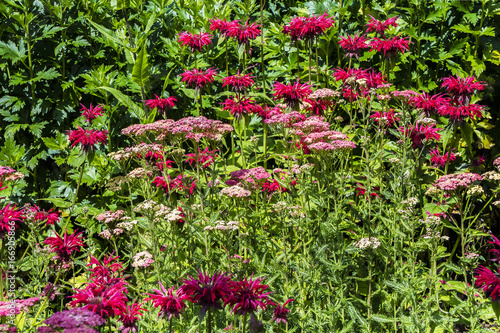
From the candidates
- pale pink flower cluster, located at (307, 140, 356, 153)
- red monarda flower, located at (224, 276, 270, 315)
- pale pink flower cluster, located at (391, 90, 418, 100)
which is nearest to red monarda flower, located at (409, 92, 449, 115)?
pale pink flower cluster, located at (391, 90, 418, 100)

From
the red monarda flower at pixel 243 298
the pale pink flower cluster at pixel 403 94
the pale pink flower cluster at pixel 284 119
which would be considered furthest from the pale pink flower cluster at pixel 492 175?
the red monarda flower at pixel 243 298

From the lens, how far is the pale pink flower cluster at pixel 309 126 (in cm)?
290

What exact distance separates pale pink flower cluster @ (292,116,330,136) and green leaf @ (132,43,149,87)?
1.46 m

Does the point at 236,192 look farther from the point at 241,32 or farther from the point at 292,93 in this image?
the point at 241,32

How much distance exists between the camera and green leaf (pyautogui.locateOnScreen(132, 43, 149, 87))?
12.4ft

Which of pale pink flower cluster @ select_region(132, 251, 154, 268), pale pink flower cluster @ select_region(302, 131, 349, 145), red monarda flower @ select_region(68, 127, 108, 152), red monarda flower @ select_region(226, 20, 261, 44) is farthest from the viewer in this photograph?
red monarda flower @ select_region(226, 20, 261, 44)

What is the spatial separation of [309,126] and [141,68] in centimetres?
161

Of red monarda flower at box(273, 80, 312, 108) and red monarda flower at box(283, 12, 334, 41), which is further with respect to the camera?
red monarda flower at box(283, 12, 334, 41)

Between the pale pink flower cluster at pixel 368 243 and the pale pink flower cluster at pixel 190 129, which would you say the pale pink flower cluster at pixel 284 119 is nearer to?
the pale pink flower cluster at pixel 190 129

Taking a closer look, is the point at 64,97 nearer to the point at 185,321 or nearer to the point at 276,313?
the point at 185,321

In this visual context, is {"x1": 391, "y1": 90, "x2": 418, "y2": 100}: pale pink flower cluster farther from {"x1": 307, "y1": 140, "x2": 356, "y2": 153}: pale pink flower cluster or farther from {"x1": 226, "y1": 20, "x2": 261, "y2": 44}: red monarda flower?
{"x1": 226, "y1": 20, "x2": 261, "y2": 44}: red monarda flower

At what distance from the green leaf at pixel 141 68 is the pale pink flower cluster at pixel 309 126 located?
1.46 metres

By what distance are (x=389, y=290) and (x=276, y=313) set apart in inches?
48.9

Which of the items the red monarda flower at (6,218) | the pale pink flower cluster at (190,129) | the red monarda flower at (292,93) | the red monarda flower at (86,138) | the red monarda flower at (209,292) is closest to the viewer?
the red monarda flower at (209,292)
